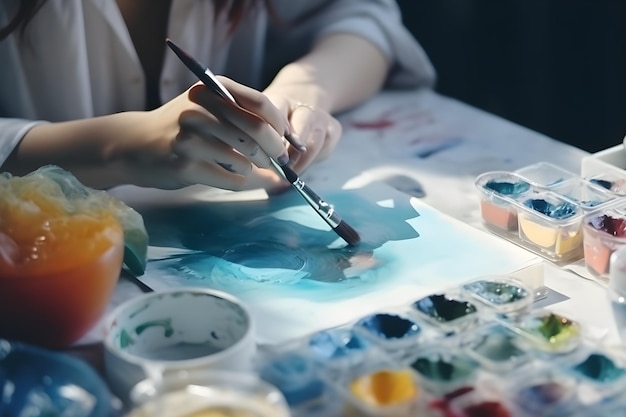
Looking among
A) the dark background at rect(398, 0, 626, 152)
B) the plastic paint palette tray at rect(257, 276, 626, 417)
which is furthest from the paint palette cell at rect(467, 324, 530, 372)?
the dark background at rect(398, 0, 626, 152)

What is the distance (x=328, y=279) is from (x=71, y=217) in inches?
7.5

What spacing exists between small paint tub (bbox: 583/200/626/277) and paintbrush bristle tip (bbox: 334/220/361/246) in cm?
17

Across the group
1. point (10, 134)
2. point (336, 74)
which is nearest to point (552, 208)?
point (336, 74)

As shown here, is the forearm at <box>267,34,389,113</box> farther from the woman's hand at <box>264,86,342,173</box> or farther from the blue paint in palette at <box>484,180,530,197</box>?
the blue paint in palette at <box>484,180,530,197</box>

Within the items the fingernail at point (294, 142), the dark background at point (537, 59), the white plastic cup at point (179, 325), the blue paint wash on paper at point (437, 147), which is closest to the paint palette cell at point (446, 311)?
the white plastic cup at point (179, 325)

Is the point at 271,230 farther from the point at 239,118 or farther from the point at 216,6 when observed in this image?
the point at 216,6

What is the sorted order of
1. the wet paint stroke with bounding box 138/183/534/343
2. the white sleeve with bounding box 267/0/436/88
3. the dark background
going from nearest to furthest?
the wet paint stroke with bounding box 138/183/534/343, the white sleeve with bounding box 267/0/436/88, the dark background

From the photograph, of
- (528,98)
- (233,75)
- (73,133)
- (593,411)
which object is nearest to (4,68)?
(73,133)

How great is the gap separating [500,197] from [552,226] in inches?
2.4

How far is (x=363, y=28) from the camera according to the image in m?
1.08

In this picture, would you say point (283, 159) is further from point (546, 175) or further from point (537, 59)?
point (537, 59)

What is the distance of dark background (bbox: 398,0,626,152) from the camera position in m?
1.34

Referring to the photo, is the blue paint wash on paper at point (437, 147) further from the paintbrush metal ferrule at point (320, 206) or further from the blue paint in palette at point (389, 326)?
the blue paint in palette at point (389, 326)

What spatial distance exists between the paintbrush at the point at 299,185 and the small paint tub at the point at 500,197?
12 cm
